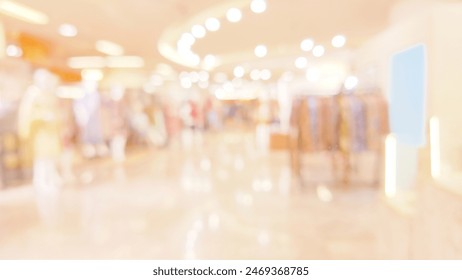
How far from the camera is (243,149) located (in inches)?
333

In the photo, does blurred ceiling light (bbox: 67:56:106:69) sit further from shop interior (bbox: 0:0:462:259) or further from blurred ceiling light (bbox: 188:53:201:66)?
blurred ceiling light (bbox: 188:53:201:66)

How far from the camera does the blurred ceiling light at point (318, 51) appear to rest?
8.54 metres

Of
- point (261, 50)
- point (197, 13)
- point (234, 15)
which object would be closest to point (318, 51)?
point (261, 50)

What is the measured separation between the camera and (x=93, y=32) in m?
6.81

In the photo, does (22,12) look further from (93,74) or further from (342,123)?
(93,74)

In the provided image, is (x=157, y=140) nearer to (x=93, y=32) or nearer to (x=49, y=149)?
(x=93, y=32)

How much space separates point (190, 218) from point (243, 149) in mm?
5276

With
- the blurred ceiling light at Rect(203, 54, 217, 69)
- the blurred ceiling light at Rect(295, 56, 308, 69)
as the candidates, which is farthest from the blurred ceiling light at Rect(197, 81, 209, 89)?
the blurred ceiling light at Rect(295, 56, 308, 69)

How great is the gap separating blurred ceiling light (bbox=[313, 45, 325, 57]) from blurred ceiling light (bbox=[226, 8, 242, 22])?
9.56 ft

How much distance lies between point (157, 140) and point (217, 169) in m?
2.78

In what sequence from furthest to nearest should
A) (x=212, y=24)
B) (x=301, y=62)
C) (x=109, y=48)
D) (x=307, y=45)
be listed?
(x=301, y=62), (x=109, y=48), (x=307, y=45), (x=212, y=24)

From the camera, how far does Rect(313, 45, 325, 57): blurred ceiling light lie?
28.0 ft
